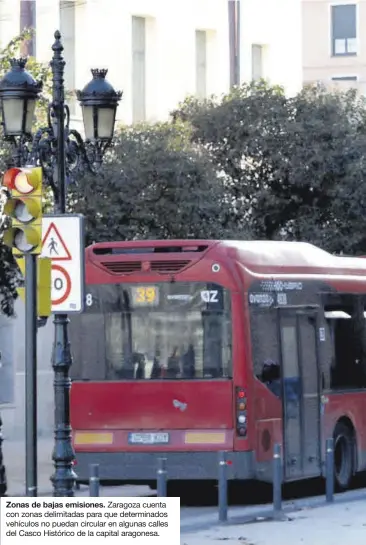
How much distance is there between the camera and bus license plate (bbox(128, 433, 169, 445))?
19.6 meters

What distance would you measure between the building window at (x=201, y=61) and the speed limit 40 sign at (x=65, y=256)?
887 inches

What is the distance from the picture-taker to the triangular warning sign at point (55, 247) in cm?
1595

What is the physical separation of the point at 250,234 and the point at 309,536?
40.4 feet

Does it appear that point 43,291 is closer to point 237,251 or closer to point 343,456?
point 237,251

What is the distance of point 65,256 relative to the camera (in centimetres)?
1595

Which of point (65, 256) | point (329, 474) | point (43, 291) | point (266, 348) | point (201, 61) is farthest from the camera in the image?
point (201, 61)

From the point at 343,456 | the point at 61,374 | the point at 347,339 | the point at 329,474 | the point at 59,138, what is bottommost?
the point at 343,456

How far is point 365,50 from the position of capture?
61.6m

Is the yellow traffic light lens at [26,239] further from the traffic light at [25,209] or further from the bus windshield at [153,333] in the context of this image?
the bus windshield at [153,333]

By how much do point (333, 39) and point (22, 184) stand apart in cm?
4897

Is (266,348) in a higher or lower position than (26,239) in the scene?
lower

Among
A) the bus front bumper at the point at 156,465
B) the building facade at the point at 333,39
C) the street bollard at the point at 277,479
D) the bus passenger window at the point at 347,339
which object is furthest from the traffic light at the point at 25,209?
the building facade at the point at 333,39

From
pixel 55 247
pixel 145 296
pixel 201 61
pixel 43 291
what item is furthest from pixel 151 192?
pixel 201 61

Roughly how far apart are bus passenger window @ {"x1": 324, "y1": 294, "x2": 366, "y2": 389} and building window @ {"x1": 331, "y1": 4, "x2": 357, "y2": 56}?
40392mm
